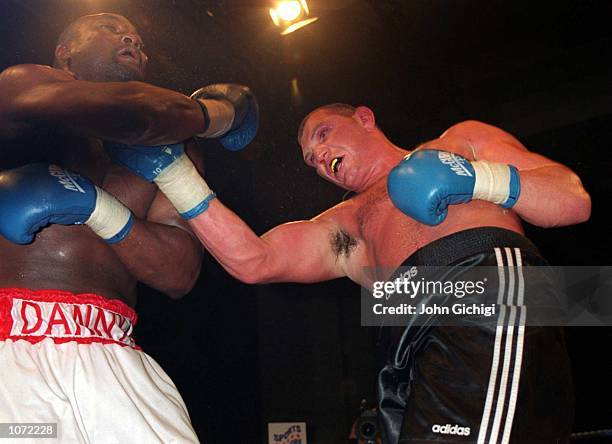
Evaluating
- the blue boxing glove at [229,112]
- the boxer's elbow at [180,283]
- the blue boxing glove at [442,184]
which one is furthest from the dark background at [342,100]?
the blue boxing glove at [442,184]

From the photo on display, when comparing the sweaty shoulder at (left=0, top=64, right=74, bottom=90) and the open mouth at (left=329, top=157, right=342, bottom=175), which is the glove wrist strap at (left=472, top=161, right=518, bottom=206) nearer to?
the open mouth at (left=329, top=157, right=342, bottom=175)

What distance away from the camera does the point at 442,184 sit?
1.40m

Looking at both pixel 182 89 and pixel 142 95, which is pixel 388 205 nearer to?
pixel 142 95

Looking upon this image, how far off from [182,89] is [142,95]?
130cm

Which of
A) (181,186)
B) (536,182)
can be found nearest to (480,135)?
(536,182)

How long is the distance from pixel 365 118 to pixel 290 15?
4.19ft

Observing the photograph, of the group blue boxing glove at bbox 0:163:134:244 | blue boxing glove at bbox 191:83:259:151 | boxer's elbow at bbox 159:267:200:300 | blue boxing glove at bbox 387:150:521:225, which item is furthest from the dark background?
blue boxing glove at bbox 387:150:521:225

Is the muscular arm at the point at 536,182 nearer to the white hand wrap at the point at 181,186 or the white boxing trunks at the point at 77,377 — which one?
the white hand wrap at the point at 181,186

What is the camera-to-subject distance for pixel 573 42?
346 cm

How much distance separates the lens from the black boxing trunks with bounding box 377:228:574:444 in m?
1.28

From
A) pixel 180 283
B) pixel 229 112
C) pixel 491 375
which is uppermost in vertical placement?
pixel 229 112

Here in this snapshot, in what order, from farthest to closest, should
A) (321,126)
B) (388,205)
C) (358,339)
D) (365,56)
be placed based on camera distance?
(358,339)
(365,56)
(321,126)
(388,205)

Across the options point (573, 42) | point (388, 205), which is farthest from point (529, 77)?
point (388, 205)

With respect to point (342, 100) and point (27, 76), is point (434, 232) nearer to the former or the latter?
point (27, 76)
